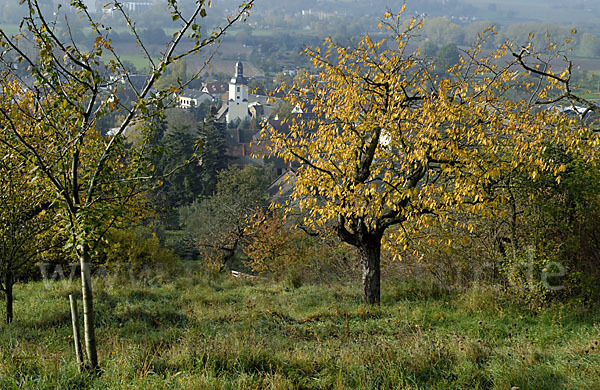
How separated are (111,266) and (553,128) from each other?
11800 millimetres

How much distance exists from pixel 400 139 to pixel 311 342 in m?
3.57

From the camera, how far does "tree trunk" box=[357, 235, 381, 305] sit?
9227mm

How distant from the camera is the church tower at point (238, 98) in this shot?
92.7m

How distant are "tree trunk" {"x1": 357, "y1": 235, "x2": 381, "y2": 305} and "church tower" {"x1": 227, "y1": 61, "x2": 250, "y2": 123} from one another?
8297 cm

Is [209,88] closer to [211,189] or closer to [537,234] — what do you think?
[211,189]

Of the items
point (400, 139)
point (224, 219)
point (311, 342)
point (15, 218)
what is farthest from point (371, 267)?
point (224, 219)

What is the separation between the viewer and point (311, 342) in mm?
6293

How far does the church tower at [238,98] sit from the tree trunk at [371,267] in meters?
83.0

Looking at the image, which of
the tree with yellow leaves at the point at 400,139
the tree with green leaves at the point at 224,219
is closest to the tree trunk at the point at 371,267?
the tree with yellow leaves at the point at 400,139

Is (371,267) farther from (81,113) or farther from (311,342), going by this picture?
(81,113)

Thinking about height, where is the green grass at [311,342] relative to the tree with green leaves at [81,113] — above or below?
below

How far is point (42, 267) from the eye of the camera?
14039 mm

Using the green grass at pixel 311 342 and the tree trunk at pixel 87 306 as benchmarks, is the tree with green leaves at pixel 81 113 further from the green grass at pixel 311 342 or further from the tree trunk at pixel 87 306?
the green grass at pixel 311 342

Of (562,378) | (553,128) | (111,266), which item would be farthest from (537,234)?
(111,266)
